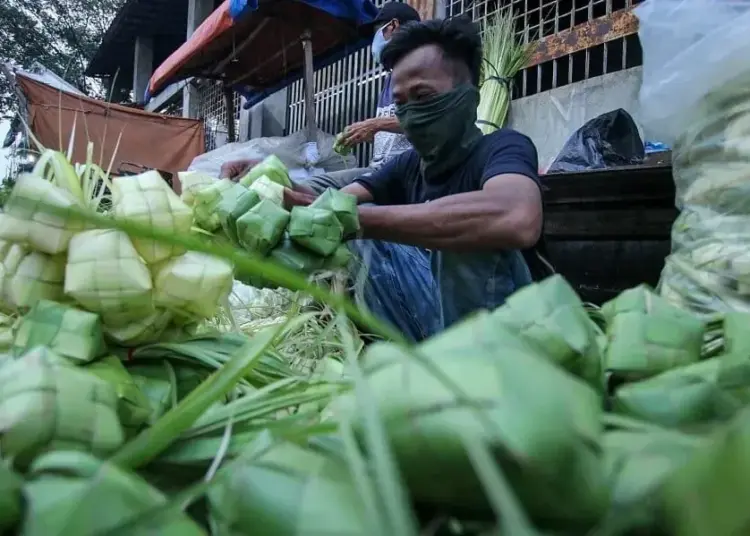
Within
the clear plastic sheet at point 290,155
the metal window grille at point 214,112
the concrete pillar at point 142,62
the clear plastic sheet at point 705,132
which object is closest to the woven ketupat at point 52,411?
the clear plastic sheet at point 705,132

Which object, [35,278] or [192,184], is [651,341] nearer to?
[35,278]

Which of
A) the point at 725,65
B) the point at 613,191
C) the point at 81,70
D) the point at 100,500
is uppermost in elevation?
the point at 81,70

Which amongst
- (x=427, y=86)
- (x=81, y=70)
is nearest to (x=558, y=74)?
(x=427, y=86)

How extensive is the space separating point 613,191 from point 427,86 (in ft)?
2.22

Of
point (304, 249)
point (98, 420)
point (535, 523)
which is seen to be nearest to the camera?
point (535, 523)

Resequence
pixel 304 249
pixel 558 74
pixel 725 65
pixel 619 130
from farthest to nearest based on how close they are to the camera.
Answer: pixel 558 74 → pixel 619 130 → pixel 725 65 → pixel 304 249

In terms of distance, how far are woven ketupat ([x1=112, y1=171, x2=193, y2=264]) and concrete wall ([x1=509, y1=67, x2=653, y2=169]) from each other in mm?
2481

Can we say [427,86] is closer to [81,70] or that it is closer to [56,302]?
[56,302]

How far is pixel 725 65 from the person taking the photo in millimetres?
1412

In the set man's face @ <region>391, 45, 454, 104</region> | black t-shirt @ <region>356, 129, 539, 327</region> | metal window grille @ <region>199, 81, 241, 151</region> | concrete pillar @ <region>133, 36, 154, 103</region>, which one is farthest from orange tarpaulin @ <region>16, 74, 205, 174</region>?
concrete pillar @ <region>133, 36, 154, 103</region>

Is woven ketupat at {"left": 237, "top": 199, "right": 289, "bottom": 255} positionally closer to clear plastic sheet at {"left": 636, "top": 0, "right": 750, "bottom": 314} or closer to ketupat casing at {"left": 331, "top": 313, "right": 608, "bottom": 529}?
ketupat casing at {"left": 331, "top": 313, "right": 608, "bottom": 529}

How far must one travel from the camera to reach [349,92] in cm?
576

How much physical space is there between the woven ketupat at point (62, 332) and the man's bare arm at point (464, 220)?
749 mm

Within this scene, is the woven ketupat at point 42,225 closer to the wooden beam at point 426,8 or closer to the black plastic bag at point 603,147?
the black plastic bag at point 603,147
